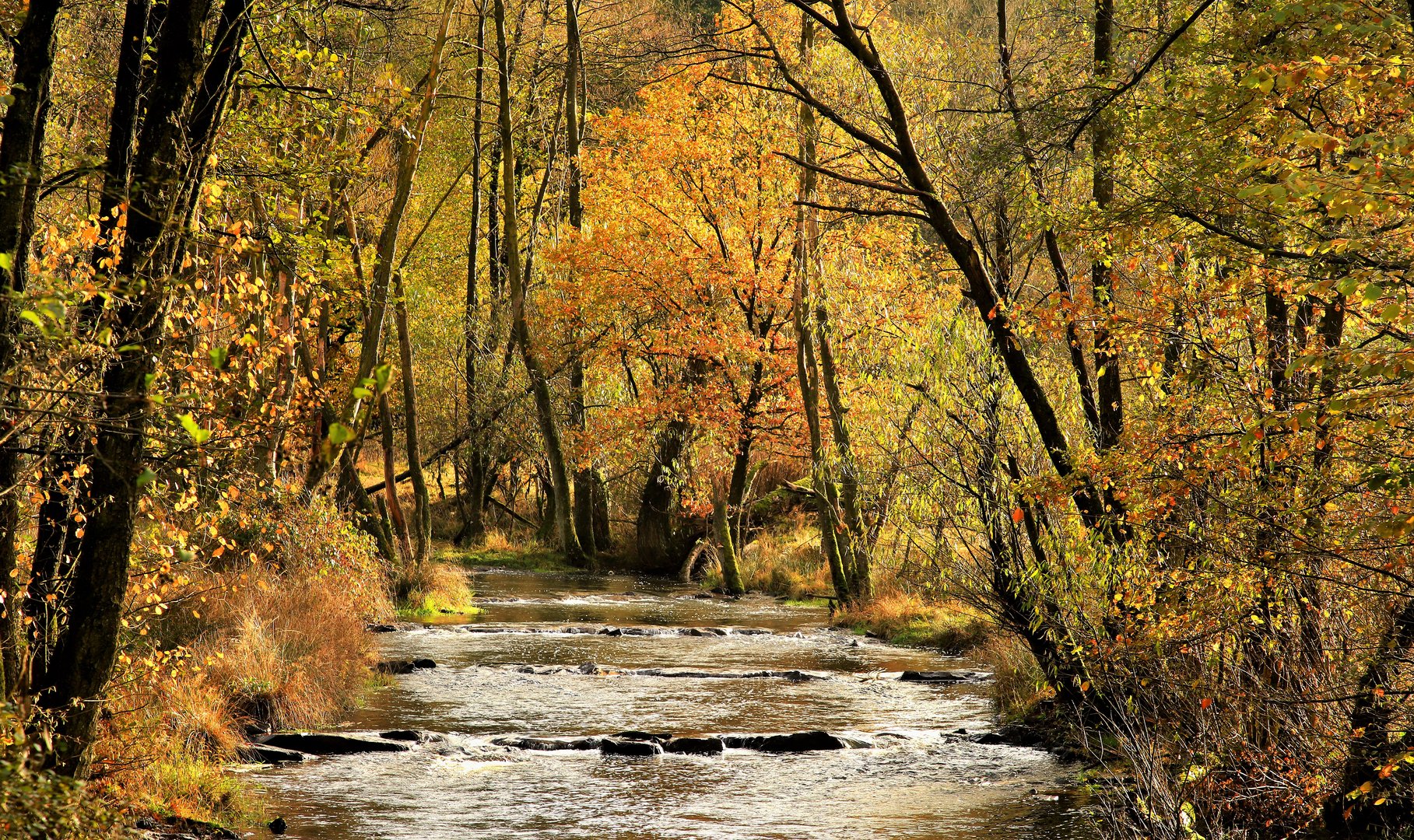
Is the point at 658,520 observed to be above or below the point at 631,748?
above

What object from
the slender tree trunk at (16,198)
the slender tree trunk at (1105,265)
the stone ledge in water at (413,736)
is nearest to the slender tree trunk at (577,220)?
the stone ledge in water at (413,736)

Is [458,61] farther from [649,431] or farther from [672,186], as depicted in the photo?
[649,431]

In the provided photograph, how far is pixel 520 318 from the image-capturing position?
1110 inches

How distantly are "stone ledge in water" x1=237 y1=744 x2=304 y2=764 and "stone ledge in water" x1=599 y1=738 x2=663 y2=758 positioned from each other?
2652 millimetres

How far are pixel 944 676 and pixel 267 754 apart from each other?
8233mm

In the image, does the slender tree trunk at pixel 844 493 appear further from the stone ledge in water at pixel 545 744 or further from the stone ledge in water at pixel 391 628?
the stone ledge in water at pixel 545 744

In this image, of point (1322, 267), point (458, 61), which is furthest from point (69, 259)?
point (458, 61)

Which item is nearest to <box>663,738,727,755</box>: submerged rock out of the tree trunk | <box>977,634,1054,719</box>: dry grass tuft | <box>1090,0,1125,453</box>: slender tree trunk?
<box>977,634,1054,719</box>: dry grass tuft

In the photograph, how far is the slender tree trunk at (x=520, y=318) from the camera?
2684cm

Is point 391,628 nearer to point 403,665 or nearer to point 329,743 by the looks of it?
point 403,665

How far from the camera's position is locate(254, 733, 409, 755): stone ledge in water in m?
10.7

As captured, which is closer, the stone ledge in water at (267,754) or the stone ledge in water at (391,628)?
the stone ledge in water at (267,754)

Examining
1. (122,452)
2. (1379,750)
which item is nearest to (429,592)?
(122,452)

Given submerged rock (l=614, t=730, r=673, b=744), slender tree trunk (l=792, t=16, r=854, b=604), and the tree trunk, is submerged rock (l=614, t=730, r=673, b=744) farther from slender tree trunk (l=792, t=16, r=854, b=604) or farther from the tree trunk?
the tree trunk
